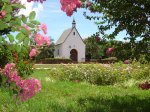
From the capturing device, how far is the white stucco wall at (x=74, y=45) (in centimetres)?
7831

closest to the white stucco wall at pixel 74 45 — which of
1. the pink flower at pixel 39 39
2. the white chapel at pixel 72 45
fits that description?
the white chapel at pixel 72 45

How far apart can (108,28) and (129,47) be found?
93 centimetres

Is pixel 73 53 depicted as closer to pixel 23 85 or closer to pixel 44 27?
pixel 44 27

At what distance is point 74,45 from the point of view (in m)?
78.6

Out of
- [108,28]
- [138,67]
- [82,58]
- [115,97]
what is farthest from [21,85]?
[82,58]

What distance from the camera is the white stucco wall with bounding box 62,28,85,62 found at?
3083 inches

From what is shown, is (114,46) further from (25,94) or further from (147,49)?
(25,94)

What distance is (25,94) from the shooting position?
12.2 feet

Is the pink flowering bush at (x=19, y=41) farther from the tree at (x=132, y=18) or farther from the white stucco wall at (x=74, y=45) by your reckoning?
the white stucco wall at (x=74, y=45)

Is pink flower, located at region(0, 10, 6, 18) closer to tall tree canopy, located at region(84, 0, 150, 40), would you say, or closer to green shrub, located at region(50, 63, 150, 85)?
tall tree canopy, located at region(84, 0, 150, 40)

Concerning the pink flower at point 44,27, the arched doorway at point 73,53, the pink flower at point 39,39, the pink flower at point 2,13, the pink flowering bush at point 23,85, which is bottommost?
the pink flowering bush at point 23,85

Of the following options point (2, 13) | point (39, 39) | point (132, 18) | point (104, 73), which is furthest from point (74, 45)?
point (2, 13)

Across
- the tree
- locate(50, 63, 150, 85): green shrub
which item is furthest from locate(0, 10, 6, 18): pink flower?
locate(50, 63, 150, 85): green shrub

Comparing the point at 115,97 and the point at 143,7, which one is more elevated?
the point at 143,7
